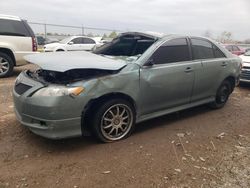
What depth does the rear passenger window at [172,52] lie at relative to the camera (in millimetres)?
4559

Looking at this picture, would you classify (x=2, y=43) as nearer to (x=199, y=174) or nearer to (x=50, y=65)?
(x=50, y=65)

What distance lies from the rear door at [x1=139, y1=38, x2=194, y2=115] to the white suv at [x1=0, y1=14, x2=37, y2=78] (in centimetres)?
588

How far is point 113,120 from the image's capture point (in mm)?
4059

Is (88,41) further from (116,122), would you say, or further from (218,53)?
(116,122)

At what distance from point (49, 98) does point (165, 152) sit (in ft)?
5.65

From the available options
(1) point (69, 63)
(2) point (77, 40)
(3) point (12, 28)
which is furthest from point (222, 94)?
(2) point (77, 40)

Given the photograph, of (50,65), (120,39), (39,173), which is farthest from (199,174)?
(120,39)

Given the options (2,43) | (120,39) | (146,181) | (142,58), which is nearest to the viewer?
(146,181)

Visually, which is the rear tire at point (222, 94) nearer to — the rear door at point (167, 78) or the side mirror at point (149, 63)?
the rear door at point (167, 78)

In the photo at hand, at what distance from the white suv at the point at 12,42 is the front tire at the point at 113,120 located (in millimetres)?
6007

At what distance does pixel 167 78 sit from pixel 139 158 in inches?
58.4

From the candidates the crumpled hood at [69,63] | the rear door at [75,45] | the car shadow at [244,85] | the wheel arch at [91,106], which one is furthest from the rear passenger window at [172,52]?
the rear door at [75,45]

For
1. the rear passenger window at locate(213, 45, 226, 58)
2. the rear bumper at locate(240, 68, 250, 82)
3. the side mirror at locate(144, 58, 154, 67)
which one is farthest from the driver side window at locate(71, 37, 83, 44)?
the side mirror at locate(144, 58, 154, 67)

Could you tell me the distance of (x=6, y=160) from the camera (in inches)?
139
